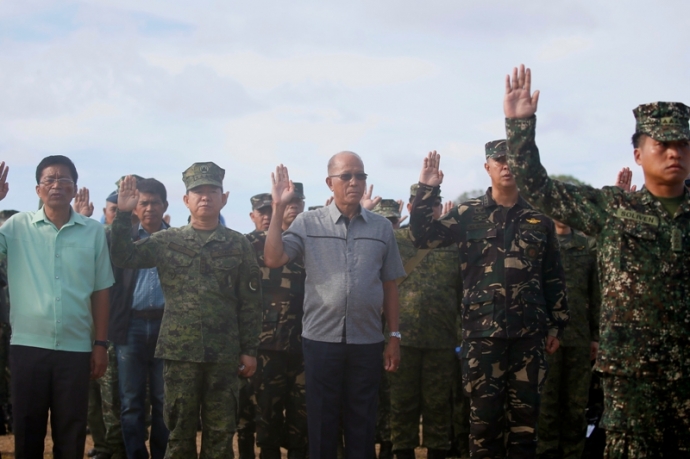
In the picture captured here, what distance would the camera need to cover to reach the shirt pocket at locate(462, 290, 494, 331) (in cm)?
616

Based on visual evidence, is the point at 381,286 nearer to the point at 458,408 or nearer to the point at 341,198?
the point at 341,198

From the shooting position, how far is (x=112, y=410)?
8.29 metres

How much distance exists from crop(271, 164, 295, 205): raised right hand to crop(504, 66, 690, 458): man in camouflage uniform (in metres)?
2.22

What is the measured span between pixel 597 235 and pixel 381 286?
87.6 inches

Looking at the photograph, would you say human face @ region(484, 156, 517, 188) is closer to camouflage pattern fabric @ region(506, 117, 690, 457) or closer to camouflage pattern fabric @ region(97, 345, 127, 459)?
camouflage pattern fabric @ region(506, 117, 690, 457)

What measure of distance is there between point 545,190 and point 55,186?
3699mm

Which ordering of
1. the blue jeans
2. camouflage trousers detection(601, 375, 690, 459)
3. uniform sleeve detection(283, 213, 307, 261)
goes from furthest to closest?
the blue jeans, uniform sleeve detection(283, 213, 307, 261), camouflage trousers detection(601, 375, 690, 459)

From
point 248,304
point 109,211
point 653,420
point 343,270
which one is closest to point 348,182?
point 343,270

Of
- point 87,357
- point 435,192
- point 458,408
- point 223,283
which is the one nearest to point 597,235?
point 435,192

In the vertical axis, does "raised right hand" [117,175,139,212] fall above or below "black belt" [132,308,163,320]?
above

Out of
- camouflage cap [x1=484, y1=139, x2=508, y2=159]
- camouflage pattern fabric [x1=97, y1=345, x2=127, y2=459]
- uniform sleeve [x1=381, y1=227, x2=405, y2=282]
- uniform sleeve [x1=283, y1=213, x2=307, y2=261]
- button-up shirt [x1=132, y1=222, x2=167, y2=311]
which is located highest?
camouflage cap [x1=484, y1=139, x2=508, y2=159]

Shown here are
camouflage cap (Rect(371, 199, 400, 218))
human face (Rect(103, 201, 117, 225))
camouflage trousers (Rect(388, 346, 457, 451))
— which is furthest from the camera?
camouflage cap (Rect(371, 199, 400, 218))

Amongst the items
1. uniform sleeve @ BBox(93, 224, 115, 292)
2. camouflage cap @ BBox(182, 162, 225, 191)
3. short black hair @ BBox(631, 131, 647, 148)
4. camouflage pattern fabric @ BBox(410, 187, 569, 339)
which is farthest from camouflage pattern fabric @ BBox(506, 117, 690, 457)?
uniform sleeve @ BBox(93, 224, 115, 292)

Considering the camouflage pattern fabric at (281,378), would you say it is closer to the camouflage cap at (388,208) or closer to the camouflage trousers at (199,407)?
the camouflage trousers at (199,407)
